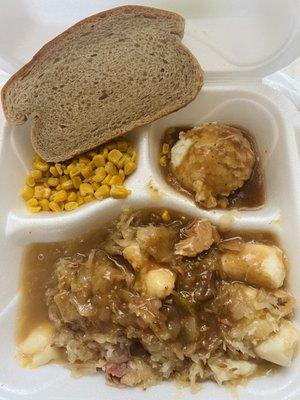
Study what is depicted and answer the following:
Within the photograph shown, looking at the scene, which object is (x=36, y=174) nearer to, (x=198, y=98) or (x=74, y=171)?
(x=74, y=171)

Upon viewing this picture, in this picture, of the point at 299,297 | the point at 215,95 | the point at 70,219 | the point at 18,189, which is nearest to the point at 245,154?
the point at 215,95

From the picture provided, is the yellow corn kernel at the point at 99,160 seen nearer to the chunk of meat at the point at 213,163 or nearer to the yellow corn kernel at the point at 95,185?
the yellow corn kernel at the point at 95,185

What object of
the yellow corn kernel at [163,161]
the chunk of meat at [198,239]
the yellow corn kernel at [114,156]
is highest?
the yellow corn kernel at [114,156]

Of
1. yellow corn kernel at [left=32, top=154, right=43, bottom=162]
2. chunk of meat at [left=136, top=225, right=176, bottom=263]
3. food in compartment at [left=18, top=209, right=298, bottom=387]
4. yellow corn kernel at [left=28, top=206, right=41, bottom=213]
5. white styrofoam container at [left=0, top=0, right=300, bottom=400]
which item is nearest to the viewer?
food in compartment at [left=18, top=209, right=298, bottom=387]

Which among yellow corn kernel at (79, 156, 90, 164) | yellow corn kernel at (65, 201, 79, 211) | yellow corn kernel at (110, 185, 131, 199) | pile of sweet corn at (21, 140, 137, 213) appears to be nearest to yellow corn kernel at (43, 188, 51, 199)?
pile of sweet corn at (21, 140, 137, 213)

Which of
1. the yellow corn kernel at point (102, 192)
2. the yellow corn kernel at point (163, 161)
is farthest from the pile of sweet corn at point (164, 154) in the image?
the yellow corn kernel at point (102, 192)

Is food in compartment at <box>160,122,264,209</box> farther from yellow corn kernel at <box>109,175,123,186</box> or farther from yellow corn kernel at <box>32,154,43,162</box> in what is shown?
yellow corn kernel at <box>32,154,43,162</box>

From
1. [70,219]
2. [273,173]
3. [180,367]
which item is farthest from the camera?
[273,173]

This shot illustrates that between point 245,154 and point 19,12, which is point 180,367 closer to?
point 245,154
